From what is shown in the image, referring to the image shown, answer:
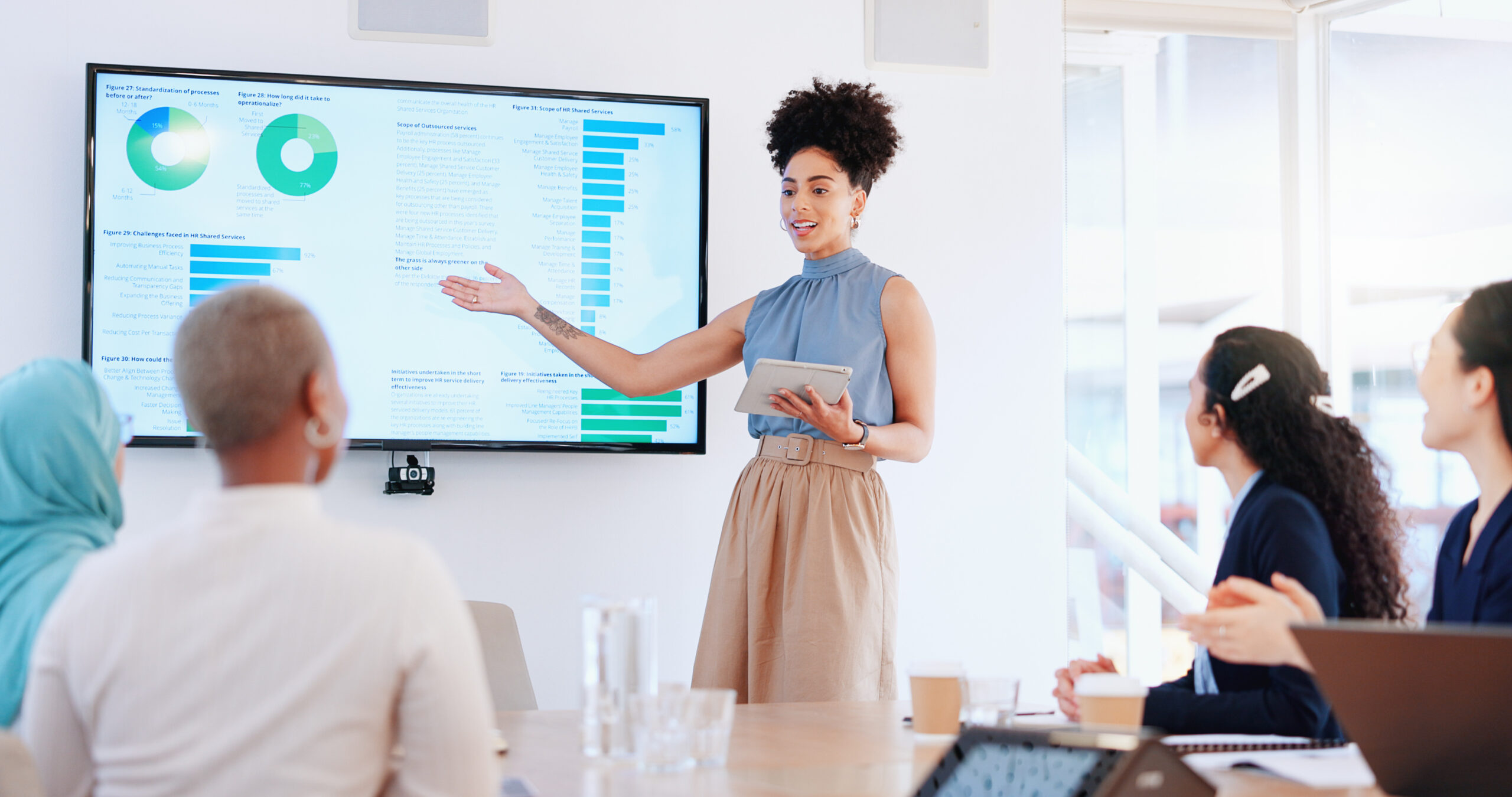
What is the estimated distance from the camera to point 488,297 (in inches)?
117

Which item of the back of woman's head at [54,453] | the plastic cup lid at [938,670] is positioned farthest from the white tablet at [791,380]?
the back of woman's head at [54,453]

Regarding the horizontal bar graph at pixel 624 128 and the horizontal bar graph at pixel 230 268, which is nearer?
the horizontal bar graph at pixel 230 268

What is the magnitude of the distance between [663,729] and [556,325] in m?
1.80

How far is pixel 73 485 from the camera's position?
1.44m

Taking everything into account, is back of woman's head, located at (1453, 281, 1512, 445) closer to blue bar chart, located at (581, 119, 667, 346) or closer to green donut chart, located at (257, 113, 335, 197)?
blue bar chart, located at (581, 119, 667, 346)

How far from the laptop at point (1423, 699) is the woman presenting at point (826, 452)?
1.36 metres

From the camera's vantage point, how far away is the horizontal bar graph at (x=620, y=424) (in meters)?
3.14

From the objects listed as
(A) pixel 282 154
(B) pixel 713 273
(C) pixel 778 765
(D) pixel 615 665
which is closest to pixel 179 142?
(A) pixel 282 154

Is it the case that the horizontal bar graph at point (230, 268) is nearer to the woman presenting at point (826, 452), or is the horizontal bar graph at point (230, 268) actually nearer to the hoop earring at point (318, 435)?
the woman presenting at point (826, 452)

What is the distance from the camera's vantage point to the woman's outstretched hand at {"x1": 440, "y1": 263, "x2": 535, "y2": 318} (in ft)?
9.65

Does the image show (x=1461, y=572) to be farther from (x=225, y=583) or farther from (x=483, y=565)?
(x=483, y=565)

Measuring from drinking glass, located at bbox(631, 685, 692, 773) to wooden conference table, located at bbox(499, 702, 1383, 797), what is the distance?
16mm

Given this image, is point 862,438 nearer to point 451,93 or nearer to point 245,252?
point 451,93

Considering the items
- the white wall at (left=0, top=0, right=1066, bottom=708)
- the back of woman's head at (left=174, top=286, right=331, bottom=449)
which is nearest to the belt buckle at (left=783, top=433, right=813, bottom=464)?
the white wall at (left=0, top=0, right=1066, bottom=708)
